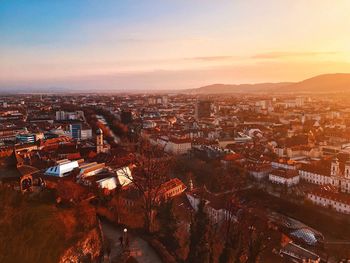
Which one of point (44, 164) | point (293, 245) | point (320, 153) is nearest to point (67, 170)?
point (44, 164)

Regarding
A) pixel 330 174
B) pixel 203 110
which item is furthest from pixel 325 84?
pixel 330 174

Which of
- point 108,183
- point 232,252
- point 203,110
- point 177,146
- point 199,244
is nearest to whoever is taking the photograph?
point 199,244

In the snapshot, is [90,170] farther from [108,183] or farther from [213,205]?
[213,205]

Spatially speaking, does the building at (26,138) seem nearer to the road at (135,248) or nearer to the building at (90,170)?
the building at (90,170)

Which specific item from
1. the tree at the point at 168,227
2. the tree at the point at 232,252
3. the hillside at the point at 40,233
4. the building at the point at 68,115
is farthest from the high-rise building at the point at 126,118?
the tree at the point at 232,252

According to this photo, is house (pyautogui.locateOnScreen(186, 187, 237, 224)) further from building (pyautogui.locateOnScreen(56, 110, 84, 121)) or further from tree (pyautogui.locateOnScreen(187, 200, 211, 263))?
building (pyautogui.locateOnScreen(56, 110, 84, 121))

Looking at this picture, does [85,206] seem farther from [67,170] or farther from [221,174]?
[221,174]

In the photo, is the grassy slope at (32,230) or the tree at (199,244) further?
the tree at (199,244)

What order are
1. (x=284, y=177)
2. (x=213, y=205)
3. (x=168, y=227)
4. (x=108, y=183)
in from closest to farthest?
(x=168, y=227) → (x=108, y=183) → (x=213, y=205) → (x=284, y=177)
